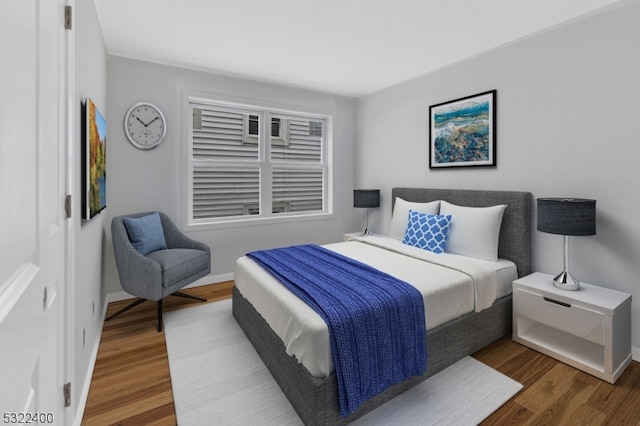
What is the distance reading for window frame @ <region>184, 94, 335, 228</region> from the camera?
12.2 ft

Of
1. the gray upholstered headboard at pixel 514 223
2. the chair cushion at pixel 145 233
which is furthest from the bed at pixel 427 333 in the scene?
the chair cushion at pixel 145 233

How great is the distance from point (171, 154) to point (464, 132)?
128 inches

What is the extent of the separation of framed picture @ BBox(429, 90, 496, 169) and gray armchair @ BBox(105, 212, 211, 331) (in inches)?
112

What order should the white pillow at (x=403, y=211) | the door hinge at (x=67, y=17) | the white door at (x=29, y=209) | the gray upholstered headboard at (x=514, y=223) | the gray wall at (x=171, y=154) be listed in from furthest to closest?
the white pillow at (x=403, y=211) → the gray wall at (x=171, y=154) → the gray upholstered headboard at (x=514, y=223) → the door hinge at (x=67, y=17) → the white door at (x=29, y=209)

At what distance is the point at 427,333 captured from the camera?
6.51 ft

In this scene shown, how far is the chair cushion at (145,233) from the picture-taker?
2.97 metres

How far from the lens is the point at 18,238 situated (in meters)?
0.71

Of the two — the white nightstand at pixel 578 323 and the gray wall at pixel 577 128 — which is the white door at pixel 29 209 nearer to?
the white nightstand at pixel 578 323

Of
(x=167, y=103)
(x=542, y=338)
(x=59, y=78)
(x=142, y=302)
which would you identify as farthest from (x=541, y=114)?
(x=142, y=302)

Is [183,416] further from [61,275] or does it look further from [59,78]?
[59,78]

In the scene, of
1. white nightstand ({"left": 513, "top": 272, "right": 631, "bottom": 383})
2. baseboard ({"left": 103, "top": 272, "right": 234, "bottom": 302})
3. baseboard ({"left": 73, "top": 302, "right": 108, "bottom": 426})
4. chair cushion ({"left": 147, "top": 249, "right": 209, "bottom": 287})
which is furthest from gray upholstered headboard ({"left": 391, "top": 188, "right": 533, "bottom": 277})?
baseboard ({"left": 73, "top": 302, "right": 108, "bottom": 426})

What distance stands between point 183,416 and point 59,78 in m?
1.76

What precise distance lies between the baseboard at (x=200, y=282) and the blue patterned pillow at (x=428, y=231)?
7.42ft

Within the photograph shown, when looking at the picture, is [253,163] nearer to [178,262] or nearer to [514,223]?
[178,262]
